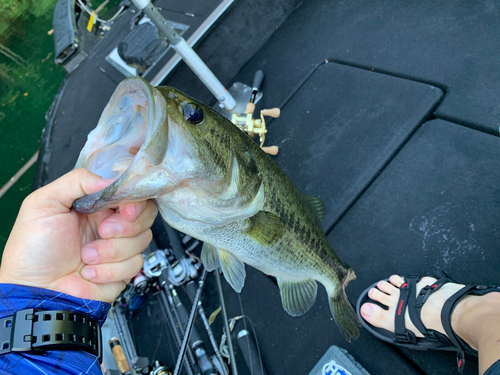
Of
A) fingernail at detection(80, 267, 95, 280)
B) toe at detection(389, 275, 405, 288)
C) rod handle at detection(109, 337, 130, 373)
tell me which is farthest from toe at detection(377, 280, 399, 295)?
rod handle at detection(109, 337, 130, 373)

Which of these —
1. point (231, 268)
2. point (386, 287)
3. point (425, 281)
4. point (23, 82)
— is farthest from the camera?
point (23, 82)

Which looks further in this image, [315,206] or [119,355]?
[119,355]

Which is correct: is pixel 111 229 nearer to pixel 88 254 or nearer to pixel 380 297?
pixel 88 254

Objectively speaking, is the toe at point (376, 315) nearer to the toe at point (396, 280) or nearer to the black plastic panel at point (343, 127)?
the toe at point (396, 280)

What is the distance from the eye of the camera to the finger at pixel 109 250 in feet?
4.54

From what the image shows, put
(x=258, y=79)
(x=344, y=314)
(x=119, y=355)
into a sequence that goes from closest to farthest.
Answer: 1. (x=344, y=314)
2. (x=119, y=355)
3. (x=258, y=79)

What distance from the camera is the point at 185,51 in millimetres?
2564

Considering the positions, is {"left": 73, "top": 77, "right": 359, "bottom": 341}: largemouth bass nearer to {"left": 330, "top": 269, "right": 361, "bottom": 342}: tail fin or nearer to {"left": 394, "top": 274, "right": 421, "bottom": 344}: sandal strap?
{"left": 330, "top": 269, "right": 361, "bottom": 342}: tail fin

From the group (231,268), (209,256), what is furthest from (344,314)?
(209,256)

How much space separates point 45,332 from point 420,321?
206 centimetres

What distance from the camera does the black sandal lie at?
69.2 inches

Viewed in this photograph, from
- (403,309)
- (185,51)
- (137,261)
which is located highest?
(185,51)

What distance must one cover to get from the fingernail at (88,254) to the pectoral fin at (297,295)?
1100 mm

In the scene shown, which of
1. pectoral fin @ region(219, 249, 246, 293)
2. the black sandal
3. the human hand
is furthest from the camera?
the black sandal
